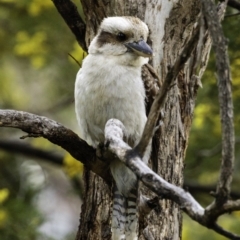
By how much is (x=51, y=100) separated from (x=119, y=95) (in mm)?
4435

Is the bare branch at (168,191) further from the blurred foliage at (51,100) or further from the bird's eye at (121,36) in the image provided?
the blurred foliage at (51,100)

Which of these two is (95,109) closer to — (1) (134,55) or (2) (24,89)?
(1) (134,55)

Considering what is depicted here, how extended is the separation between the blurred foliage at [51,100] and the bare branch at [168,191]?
99.2 inches

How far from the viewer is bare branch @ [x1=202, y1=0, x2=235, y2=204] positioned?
2715 millimetres

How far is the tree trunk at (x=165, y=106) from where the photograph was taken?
13.8 ft

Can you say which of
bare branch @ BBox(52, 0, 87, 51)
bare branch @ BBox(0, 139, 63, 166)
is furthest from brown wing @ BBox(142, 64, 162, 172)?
bare branch @ BBox(0, 139, 63, 166)

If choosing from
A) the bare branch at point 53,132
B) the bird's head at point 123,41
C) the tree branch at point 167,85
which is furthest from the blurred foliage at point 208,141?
the tree branch at point 167,85

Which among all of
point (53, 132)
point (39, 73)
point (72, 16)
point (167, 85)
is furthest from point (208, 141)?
point (167, 85)

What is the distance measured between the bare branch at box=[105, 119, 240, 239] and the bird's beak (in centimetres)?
75

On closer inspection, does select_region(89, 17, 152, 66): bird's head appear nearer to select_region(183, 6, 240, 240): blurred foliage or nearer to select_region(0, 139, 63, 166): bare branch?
select_region(183, 6, 240, 240): blurred foliage

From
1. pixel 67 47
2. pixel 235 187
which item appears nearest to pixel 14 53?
pixel 67 47

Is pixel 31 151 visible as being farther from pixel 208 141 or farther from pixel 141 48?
pixel 141 48

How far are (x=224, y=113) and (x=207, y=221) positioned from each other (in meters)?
0.39

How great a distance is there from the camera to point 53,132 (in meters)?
3.80
